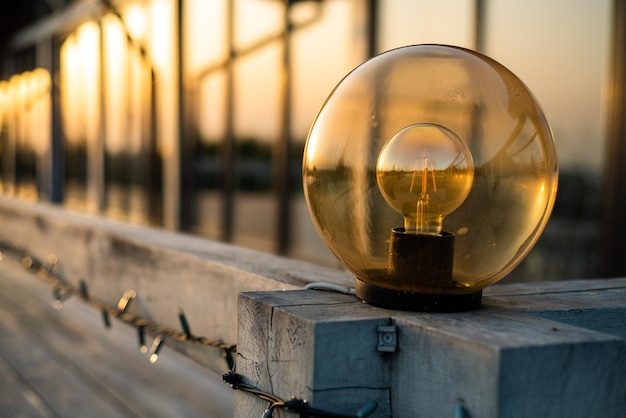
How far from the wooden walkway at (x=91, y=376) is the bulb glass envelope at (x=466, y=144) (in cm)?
153

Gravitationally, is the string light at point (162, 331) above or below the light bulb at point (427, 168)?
below

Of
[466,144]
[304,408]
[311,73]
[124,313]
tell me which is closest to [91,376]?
[124,313]

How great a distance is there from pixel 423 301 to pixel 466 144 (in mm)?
218

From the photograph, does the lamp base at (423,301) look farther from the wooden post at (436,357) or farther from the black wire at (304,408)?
the black wire at (304,408)

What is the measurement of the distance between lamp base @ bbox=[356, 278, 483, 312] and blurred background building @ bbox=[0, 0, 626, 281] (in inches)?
92.8

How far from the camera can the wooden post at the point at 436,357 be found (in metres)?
0.85

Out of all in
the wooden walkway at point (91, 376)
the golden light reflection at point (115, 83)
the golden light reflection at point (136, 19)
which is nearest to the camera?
the wooden walkway at point (91, 376)

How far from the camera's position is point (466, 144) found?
1.05 m

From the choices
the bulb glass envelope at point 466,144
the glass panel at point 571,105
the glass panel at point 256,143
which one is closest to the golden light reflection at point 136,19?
the glass panel at point 256,143

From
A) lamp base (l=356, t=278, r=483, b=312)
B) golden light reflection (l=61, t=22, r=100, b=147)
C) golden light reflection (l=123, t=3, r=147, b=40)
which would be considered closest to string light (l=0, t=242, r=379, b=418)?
lamp base (l=356, t=278, r=483, b=312)

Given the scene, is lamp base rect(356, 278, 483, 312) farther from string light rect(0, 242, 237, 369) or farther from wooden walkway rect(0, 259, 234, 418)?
wooden walkway rect(0, 259, 234, 418)

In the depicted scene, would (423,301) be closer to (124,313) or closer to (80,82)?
(124,313)

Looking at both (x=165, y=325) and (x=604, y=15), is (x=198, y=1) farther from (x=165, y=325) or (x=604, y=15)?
(x=165, y=325)

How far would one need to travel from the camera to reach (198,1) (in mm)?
7281
